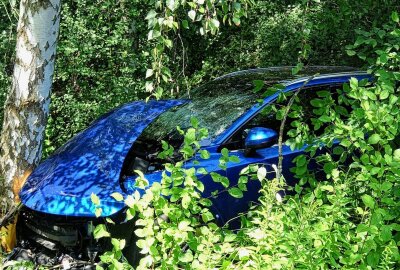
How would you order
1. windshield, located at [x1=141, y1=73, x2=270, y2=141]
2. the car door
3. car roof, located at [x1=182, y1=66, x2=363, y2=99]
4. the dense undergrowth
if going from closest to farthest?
1. the car door
2. windshield, located at [x1=141, y1=73, x2=270, y2=141]
3. car roof, located at [x1=182, y1=66, x2=363, y2=99]
4. the dense undergrowth

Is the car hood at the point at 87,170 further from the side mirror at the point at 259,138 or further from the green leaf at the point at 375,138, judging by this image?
the green leaf at the point at 375,138

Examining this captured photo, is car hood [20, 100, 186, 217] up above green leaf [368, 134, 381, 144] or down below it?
below

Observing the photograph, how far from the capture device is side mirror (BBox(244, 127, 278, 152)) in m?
3.73

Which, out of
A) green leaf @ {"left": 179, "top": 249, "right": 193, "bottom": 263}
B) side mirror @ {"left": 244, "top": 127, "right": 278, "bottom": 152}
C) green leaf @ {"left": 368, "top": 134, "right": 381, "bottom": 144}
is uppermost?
green leaf @ {"left": 368, "top": 134, "right": 381, "bottom": 144}

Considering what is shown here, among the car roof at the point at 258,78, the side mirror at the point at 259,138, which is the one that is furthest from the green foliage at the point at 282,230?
the car roof at the point at 258,78

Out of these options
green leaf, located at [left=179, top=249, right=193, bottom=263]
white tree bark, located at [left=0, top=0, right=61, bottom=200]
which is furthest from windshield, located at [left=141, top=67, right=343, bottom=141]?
green leaf, located at [left=179, top=249, right=193, bottom=263]

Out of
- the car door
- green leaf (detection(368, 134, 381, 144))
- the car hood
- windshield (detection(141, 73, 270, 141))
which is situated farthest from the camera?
windshield (detection(141, 73, 270, 141))

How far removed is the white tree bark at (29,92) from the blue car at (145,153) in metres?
0.24

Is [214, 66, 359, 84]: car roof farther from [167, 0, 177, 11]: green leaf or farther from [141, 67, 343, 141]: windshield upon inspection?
[167, 0, 177, 11]: green leaf

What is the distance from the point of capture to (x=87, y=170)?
377cm

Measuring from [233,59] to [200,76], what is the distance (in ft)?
3.90

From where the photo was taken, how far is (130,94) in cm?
674

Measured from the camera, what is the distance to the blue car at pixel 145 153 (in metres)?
3.52

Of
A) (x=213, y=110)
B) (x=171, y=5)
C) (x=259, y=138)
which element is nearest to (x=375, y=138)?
(x=259, y=138)
